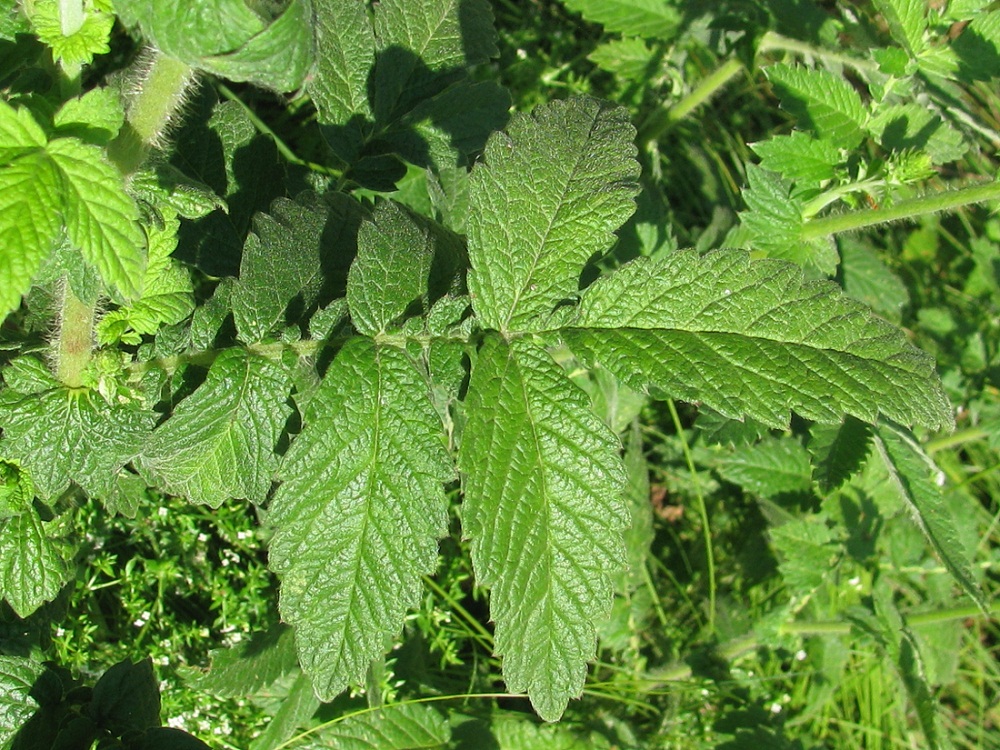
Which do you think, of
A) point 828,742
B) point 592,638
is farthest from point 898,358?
point 828,742

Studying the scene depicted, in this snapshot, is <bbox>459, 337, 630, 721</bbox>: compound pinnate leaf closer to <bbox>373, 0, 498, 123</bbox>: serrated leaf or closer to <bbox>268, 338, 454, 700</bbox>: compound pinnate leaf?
<bbox>268, 338, 454, 700</bbox>: compound pinnate leaf

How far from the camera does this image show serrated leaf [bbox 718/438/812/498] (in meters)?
3.36

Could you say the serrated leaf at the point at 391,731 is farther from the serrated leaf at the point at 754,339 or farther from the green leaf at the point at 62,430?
the serrated leaf at the point at 754,339

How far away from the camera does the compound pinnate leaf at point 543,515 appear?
1.74 meters

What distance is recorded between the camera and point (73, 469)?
193cm

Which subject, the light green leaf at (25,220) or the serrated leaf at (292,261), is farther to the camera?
the serrated leaf at (292,261)

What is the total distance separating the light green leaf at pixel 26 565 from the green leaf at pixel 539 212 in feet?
3.70

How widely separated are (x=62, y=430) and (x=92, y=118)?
2.20 ft

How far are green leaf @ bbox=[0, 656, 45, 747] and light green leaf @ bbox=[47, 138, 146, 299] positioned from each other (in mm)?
1056

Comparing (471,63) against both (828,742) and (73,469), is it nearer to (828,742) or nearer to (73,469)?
(73,469)

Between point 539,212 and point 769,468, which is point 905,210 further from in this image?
point 769,468

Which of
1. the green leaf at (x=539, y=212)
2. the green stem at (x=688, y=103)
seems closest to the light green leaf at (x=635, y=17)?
the green stem at (x=688, y=103)

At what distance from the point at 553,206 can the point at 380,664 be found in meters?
1.42

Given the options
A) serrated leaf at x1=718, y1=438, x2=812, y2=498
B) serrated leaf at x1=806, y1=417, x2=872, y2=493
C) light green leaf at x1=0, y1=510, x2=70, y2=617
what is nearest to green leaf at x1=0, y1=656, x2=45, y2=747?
light green leaf at x1=0, y1=510, x2=70, y2=617
